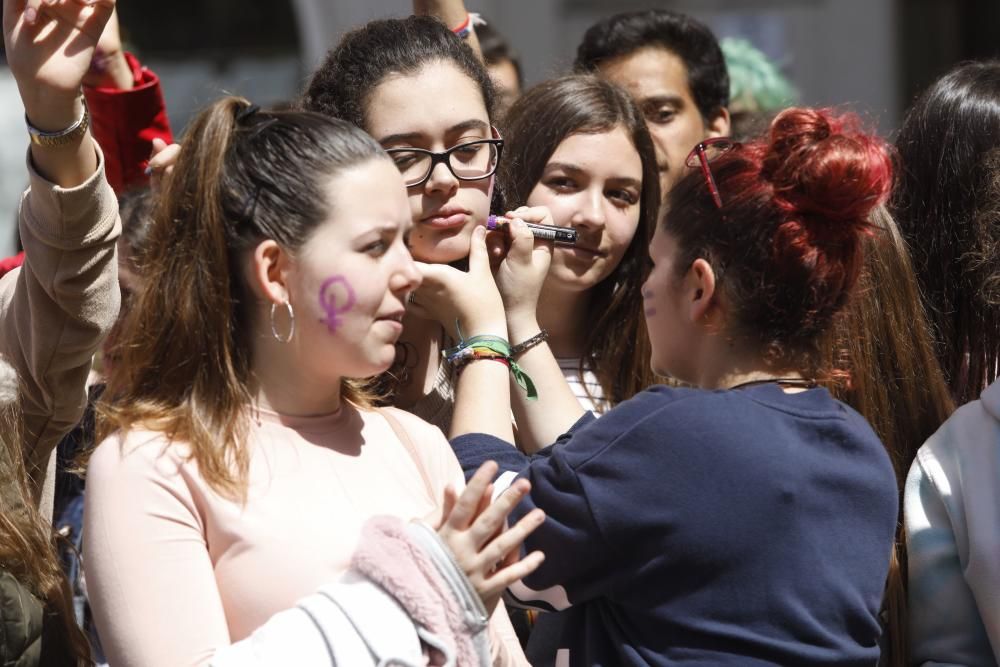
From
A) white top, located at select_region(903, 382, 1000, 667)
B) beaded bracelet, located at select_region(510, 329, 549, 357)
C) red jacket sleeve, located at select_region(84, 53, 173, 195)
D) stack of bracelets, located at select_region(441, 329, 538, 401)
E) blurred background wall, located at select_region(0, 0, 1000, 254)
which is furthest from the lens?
blurred background wall, located at select_region(0, 0, 1000, 254)

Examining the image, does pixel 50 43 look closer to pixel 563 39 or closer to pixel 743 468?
pixel 743 468

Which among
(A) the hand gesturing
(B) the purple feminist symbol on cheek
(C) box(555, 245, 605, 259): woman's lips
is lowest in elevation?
(C) box(555, 245, 605, 259): woman's lips

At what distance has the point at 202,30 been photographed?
818 cm

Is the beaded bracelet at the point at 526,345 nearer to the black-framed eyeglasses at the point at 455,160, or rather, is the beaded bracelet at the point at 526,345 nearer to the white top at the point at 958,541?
the black-framed eyeglasses at the point at 455,160

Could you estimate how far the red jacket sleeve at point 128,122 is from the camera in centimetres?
263

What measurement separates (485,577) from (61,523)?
5.08 ft

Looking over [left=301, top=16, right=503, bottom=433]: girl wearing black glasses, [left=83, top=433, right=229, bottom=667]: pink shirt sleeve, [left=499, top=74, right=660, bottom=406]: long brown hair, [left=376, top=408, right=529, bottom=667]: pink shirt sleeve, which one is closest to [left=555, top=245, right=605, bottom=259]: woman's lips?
[left=499, top=74, right=660, bottom=406]: long brown hair

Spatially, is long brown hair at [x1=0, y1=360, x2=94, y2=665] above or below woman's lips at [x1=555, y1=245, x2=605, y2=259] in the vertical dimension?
below

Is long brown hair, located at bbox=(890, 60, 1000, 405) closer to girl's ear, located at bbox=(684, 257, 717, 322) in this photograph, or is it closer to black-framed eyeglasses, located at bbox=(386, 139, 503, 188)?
girl's ear, located at bbox=(684, 257, 717, 322)

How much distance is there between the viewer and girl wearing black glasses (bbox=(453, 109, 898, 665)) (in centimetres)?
161

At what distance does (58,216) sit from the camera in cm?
171

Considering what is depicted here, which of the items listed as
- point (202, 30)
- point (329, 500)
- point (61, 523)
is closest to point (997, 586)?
point (329, 500)

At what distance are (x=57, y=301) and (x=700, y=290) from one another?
0.92 meters

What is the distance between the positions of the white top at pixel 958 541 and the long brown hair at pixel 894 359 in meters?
0.17
